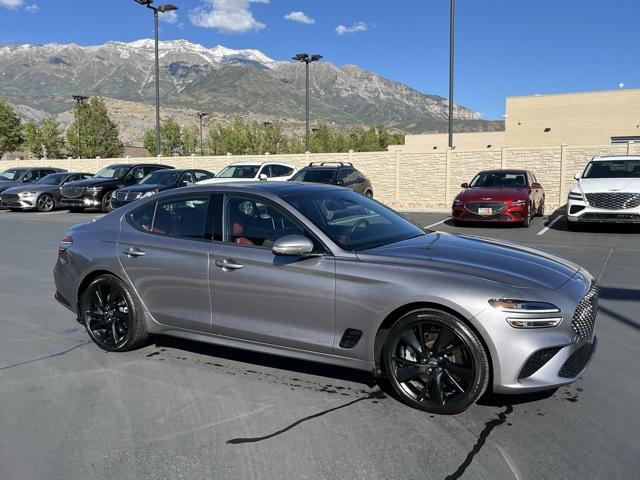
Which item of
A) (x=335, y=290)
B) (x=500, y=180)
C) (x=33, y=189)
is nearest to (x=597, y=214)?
(x=500, y=180)

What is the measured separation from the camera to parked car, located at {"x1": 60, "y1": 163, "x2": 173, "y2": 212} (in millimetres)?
21391

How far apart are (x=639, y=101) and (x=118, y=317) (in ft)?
155

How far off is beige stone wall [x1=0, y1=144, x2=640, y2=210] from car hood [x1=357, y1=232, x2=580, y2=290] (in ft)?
58.8

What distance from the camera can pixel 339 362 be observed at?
14.0 feet

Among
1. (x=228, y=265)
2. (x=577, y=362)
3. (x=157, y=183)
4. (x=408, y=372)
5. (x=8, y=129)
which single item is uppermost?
(x=8, y=129)

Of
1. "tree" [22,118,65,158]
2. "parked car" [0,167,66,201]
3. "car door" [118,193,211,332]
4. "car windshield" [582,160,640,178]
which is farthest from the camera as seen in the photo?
"tree" [22,118,65,158]

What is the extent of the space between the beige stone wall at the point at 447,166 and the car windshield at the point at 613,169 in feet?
20.8

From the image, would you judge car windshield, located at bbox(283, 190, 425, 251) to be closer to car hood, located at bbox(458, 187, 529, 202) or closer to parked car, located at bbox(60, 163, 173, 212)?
car hood, located at bbox(458, 187, 529, 202)

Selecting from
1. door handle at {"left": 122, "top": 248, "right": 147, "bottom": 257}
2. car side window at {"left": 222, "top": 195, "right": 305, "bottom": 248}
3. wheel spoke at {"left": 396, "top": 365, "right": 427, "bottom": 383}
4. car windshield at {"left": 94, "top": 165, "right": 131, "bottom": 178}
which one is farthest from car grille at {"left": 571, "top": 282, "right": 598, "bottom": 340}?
car windshield at {"left": 94, "top": 165, "right": 131, "bottom": 178}

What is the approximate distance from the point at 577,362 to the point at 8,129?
197ft

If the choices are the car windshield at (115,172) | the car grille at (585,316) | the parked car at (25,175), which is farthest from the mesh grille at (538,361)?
the parked car at (25,175)

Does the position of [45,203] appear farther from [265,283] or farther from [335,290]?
[335,290]

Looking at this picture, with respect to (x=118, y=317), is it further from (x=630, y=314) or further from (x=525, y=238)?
(x=525, y=238)

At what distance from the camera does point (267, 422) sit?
12.8 feet
